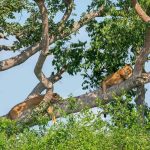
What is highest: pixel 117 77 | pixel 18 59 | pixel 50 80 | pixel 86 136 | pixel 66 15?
pixel 66 15

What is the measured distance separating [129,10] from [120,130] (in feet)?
31.8

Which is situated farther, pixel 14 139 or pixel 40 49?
pixel 40 49

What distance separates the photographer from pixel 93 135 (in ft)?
58.6

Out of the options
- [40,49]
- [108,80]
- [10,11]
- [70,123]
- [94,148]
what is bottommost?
[94,148]

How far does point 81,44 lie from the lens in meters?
28.7

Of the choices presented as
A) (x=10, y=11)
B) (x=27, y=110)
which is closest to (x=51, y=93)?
(x=27, y=110)

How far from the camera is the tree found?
25484mm

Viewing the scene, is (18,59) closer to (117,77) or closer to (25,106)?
(25,106)

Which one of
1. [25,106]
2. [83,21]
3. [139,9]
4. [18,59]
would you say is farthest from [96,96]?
[139,9]

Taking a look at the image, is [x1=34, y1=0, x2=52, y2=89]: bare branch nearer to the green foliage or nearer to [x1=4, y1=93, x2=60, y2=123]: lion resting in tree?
[x1=4, y1=93, x2=60, y2=123]: lion resting in tree

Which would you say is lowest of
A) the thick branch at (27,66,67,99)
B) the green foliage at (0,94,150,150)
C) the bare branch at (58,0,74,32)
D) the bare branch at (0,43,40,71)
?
the green foliage at (0,94,150,150)

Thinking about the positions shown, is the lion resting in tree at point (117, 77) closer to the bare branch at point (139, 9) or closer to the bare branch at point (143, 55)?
the bare branch at point (143, 55)

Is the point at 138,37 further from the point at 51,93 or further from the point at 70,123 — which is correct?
the point at 70,123

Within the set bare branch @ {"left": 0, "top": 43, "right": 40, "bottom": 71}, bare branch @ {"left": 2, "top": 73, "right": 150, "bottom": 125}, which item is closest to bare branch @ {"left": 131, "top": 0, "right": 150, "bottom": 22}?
bare branch @ {"left": 2, "top": 73, "right": 150, "bottom": 125}
